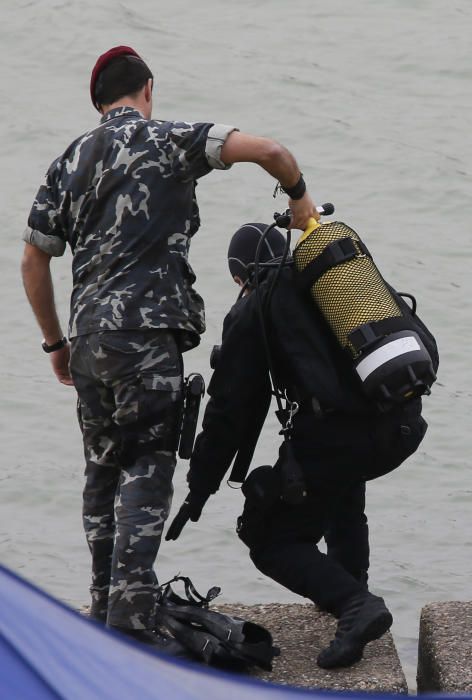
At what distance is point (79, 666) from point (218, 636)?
6.74 feet

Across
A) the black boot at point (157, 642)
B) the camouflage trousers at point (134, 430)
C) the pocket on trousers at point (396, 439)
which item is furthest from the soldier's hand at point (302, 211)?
the black boot at point (157, 642)

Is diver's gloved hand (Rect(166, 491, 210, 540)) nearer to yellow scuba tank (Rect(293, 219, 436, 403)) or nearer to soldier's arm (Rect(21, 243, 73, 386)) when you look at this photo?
soldier's arm (Rect(21, 243, 73, 386))

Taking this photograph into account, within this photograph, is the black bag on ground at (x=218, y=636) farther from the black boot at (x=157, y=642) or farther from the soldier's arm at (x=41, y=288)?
the soldier's arm at (x=41, y=288)

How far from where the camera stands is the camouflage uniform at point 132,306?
164 inches

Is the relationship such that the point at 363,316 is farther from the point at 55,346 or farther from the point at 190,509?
the point at 55,346

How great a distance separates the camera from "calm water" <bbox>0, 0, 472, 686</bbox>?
23.5 ft

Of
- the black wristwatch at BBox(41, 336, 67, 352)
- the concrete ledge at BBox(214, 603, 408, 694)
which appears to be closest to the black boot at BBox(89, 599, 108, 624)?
the concrete ledge at BBox(214, 603, 408, 694)

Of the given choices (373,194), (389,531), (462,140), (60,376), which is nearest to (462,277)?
(373,194)

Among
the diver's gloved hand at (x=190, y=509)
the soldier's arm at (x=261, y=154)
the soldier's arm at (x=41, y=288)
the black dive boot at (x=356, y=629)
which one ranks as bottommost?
the black dive boot at (x=356, y=629)

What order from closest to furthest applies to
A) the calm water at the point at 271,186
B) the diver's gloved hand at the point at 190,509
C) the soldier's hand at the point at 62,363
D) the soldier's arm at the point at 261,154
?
the soldier's arm at the point at 261,154 → the diver's gloved hand at the point at 190,509 → the soldier's hand at the point at 62,363 → the calm water at the point at 271,186

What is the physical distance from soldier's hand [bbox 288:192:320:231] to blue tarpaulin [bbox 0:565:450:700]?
6.76 feet

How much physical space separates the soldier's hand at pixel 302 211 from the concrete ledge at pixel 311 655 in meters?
1.31

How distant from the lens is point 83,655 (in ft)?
7.53

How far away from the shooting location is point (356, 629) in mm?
4223
